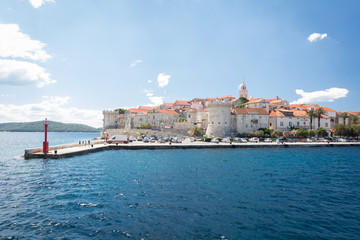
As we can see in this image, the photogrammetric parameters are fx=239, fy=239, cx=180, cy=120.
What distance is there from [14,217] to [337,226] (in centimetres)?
1455

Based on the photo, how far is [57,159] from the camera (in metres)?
29.4

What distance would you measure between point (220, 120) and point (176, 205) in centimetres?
5311

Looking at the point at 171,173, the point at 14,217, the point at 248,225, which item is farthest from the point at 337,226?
the point at 14,217

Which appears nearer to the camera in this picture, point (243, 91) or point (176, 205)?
point (176, 205)

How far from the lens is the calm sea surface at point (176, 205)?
Result: 973 cm

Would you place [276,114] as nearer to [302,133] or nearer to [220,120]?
[302,133]

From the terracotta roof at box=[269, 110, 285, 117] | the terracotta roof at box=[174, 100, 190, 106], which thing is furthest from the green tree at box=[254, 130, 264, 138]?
the terracotta roof at box=[174, 100, 190, 106]

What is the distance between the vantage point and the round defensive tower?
6419cm

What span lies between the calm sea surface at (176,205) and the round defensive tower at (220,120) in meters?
42.7

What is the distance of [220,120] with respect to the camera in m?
64.4

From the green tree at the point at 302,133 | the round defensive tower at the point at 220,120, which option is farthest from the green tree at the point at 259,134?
the green tree at the point at 302,133

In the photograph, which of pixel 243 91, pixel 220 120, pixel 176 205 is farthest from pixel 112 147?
pixel 243 91

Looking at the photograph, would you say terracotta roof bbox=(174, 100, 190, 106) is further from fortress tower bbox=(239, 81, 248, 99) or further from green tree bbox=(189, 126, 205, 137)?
green tree bbox=(189, 126, 205, 137)

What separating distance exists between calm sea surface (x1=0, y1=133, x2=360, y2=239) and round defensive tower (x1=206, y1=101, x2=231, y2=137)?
4272cm
